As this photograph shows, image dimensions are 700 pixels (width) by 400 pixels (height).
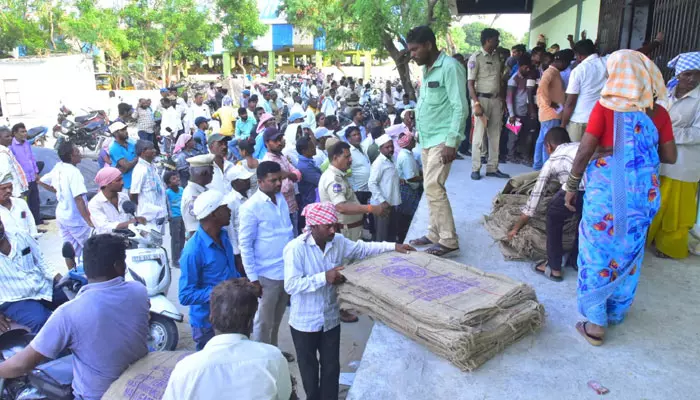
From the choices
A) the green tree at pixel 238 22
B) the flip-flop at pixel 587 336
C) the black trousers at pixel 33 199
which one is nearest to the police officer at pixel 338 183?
the flip-flop at pixel 587 336

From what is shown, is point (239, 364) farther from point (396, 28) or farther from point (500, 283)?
point (396, 28)

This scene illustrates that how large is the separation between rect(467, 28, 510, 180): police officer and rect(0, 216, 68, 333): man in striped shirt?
4.82 m

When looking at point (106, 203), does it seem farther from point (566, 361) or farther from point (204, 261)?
point (566, 361)

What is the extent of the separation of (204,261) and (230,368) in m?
1.67

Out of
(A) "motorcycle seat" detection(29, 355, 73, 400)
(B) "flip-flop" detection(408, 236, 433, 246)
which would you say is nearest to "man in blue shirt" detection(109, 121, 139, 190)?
(A) "motorcycle seat" detection(29, 355, 73, 400)

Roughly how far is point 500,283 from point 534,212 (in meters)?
1.07

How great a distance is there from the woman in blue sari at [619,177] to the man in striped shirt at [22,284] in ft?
12.8

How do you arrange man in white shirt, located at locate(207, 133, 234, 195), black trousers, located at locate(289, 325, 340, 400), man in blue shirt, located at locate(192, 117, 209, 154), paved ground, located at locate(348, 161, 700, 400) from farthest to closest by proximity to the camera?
1. man in blue shirt, located at locate(192, 117, 209, 154)
2. man in white shirt, located at locate(207, 133, 234, 195)
3. black trousers, located at locate(289, 325, 340, 400)
4. paved ground, located at locate(348, 161, 700, 400)

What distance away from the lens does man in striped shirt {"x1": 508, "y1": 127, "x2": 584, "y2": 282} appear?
3.51m

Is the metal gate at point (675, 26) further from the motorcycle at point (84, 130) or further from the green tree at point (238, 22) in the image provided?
the green tree at point (238, 22)

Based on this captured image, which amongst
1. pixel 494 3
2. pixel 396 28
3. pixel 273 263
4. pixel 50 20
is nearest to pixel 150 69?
pixel 50 20

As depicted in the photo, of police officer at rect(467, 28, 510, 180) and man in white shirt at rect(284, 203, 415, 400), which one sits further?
police officer at rect(467, 28, 510, 180)

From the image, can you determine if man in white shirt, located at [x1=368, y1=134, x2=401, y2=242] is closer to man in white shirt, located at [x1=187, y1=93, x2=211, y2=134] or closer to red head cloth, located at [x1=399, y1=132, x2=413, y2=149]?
red head cloth, located at [x1=399, y1=132, x2=413, y2=149]

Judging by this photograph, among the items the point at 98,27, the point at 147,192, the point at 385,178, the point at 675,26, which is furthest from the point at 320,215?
the point at 98,27
